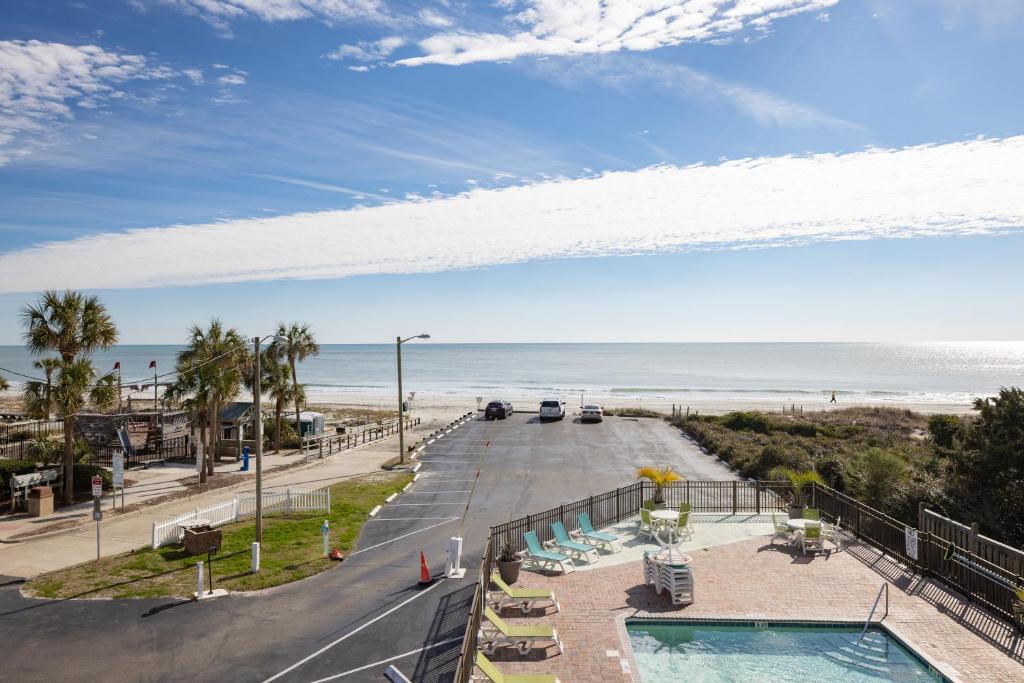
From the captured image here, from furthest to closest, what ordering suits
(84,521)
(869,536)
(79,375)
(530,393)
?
(530,393) → (79,375) → (84,521) → (869,536)

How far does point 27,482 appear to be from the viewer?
2389cm

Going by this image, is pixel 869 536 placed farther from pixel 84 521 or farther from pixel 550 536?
pixel 84 521

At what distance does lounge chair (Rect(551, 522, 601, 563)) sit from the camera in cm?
1741

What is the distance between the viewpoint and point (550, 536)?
19.5 meters

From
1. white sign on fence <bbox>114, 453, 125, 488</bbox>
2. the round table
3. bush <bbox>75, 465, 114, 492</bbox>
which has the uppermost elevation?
white sign on fence <bbox>114, 453, 125, 488</bbox>

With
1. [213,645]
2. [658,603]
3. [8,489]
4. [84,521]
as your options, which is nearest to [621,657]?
[658,603]

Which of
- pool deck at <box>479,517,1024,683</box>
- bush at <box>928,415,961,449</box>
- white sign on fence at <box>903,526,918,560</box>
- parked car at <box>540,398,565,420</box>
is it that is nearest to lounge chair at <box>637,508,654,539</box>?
pool deck at <box>479,517,1024,683</box>

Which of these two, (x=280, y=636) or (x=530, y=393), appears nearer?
(x=280, y=636)

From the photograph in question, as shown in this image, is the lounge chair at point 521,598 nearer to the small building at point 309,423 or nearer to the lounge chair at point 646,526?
the lounge chair at point 646,526

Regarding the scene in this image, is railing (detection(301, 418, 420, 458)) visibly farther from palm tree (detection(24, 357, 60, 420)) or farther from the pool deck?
the pool deck

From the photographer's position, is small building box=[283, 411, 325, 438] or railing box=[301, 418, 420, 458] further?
small building box=[283, 411, 325, 438]

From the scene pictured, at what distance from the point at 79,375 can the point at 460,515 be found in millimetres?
15408

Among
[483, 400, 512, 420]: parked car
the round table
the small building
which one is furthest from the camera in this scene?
[483, 400, 512, 420]: parked car

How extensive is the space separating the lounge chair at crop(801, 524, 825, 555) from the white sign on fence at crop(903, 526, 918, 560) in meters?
2.26
